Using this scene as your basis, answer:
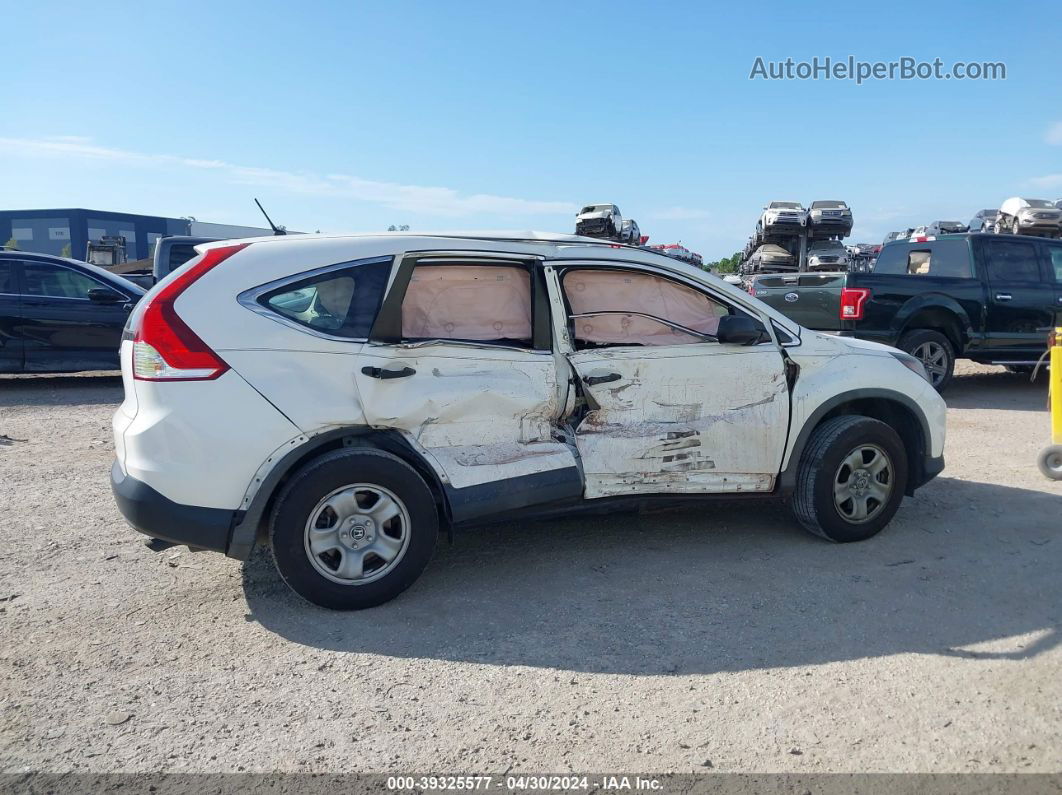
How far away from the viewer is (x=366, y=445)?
154 inches

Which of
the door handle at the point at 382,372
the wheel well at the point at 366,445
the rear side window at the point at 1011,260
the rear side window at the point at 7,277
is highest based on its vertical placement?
the rear side window at the point at 1011,260

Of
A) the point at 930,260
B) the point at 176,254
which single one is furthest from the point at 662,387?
the point at 176,254

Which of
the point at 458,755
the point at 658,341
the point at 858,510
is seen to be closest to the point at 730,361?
the point at 658,341

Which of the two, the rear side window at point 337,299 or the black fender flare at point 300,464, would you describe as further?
the rear side window at point 337,299

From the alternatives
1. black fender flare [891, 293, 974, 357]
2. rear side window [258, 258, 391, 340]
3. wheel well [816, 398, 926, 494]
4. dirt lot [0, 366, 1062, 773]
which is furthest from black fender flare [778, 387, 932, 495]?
black fender flare [891, 293, 974, 357]

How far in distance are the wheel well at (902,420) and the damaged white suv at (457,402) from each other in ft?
0.07

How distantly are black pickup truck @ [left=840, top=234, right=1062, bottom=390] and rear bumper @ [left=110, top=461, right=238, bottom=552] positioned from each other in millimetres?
8070

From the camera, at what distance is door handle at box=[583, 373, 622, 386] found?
4.31 meters

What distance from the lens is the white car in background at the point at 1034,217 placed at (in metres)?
18.9

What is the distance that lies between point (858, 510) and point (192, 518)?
3620mm

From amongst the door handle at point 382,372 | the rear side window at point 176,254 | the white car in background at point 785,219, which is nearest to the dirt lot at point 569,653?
the door handle at point 382,372

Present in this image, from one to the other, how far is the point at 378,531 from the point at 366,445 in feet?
1.35

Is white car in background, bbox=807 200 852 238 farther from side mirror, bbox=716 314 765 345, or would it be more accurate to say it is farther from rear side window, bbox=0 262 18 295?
side mirror, bbox=716 314 765 345

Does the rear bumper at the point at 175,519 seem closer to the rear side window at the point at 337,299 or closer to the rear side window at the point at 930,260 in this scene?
the rear side window at the point at 337,299
